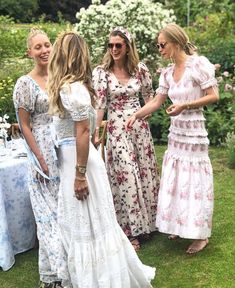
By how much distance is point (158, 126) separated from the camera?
8836 mm

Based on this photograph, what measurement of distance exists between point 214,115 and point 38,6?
2998 centimetres

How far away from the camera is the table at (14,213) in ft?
15.4

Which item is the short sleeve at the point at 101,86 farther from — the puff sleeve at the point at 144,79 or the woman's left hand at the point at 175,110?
the woman's left hand at the point at 175,110

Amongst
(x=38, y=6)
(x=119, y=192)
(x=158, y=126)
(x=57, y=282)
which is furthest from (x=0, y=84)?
(x=38, y=6)

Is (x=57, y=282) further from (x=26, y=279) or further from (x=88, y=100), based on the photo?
→ (x=88, y=100)

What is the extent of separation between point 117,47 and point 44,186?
1301 mm

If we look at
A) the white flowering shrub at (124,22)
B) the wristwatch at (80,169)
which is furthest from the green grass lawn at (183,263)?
the white flowering shrub at (124,22)

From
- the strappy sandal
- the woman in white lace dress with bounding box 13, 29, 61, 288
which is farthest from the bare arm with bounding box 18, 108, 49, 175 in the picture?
the strappy sandal

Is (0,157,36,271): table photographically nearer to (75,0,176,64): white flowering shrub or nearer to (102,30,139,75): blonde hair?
(102,30,139,75): blonde hair

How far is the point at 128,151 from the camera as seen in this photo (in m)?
4.85

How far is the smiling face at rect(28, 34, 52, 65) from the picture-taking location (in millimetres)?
4184

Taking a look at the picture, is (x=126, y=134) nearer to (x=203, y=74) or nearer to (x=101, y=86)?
(x=101, y=86)

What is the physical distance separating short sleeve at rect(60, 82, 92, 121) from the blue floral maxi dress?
76cm

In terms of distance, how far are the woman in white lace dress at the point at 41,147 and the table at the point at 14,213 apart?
487 mm
